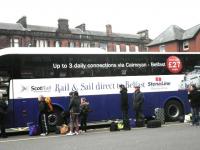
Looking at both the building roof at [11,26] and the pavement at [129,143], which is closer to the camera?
the pavement at [129,143]

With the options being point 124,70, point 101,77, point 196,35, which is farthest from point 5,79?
point 196,35

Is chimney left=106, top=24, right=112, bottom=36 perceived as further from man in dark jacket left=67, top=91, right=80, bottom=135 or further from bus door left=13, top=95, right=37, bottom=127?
man in dark jacket left=67, top=91, right=80, bottom=135

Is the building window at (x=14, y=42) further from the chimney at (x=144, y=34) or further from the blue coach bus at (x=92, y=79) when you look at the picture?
the blue coach bus at (x=92, y=79)

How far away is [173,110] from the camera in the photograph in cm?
2181

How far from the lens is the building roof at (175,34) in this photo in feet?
190

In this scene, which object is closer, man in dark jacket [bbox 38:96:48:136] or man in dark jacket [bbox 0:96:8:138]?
man in dark jacket [bbox 0:96:8:138]

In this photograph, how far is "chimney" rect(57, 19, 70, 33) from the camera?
67.6m

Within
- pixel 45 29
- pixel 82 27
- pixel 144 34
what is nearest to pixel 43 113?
pixel 45 29

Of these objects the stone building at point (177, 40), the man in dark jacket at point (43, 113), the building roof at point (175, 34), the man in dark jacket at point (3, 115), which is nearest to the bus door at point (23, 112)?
the man in dark jacket at point (3, 115)

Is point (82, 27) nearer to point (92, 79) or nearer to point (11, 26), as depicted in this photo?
point (11, 26)

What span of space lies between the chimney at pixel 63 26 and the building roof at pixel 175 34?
563 inches

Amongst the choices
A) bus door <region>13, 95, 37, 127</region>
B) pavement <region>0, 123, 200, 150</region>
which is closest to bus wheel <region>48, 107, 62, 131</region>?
bus door <region>13, 95, 37, 127</region>

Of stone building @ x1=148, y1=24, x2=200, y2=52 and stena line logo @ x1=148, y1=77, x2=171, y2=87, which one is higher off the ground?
stone building @ x1=148, y1=24, x2=200, y2=52

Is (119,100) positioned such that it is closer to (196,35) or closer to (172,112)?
(172,112)
